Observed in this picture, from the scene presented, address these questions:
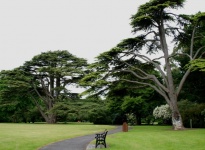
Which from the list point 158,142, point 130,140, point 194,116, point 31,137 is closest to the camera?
point 158,142

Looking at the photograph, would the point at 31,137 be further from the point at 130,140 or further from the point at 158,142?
the point at 158,142

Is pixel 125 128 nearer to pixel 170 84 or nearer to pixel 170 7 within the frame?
pixel 170 84

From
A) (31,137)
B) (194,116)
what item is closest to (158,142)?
(31,137)

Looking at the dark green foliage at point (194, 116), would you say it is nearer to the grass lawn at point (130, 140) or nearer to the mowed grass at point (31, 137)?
the grass lawn at point (130, 140)

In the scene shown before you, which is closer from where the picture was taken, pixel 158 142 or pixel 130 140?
pixel 158 142

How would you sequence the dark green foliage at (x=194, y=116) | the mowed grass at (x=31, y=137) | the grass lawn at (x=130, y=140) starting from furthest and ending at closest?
the dark green foliage at (x=194, y=116)
the mowed grass at (x=31, y=137)
the grass lawn at (x=130, y=140)

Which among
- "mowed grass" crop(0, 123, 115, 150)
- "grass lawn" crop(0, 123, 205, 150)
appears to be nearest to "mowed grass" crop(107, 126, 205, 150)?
"grass lawn" crop(0, 123, 205, 150)

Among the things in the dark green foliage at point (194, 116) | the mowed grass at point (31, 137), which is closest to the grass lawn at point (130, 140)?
the mowed grass at point (31, 137)

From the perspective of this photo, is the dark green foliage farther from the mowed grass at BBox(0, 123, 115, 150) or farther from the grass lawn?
the mowed grass at BBox(0, 123, 115, 150)

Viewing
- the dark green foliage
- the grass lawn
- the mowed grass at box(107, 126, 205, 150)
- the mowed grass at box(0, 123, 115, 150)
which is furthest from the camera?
the dark green foliage

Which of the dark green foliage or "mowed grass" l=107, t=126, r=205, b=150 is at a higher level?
the dark green foliage

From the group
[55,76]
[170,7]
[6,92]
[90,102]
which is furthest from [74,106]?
[170,7]

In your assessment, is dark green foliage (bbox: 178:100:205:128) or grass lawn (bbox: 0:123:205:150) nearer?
grass lawn (bbox: 0:123:205:150)

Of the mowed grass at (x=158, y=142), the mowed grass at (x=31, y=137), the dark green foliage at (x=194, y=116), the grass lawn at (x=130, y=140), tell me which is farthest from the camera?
the dark green foliage at (x=194, y=116)
